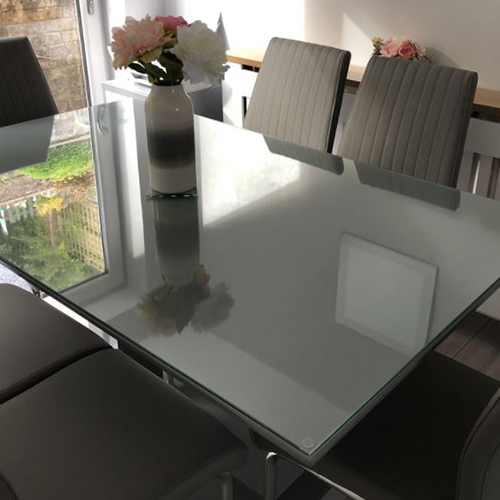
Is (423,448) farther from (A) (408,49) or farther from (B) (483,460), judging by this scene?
(A) (408,49)

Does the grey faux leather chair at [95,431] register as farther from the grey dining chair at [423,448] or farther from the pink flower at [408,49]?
the pink flower at [408,49]

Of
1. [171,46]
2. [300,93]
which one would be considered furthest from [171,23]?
[300,93]

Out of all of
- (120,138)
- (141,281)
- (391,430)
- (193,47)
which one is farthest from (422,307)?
(120,138)

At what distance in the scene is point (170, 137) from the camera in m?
1.64

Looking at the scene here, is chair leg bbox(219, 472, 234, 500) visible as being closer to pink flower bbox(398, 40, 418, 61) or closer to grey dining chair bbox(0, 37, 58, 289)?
grey dining chair bbox(0, 37, 58, 289)

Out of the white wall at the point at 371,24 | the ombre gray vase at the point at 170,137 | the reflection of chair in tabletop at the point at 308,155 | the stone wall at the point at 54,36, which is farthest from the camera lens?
the stone wall at the point at 54,36

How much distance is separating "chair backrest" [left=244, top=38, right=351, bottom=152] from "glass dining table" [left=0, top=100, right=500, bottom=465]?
1.07 ft

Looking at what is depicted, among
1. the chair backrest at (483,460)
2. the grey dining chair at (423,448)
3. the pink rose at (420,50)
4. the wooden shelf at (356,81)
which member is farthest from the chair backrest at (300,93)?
the chair backrest at (483,460)

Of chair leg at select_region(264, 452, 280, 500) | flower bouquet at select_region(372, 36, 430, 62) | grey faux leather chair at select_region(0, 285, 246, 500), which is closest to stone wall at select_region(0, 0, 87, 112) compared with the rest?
flower bouquet at select_region(372, 36, 430, 62)

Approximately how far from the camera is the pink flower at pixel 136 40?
1.50 metres

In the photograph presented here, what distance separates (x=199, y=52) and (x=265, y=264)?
0.51 metres

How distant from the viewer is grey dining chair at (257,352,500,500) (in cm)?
103

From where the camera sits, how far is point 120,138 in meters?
2.12

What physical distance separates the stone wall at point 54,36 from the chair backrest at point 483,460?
3278 millimetres
